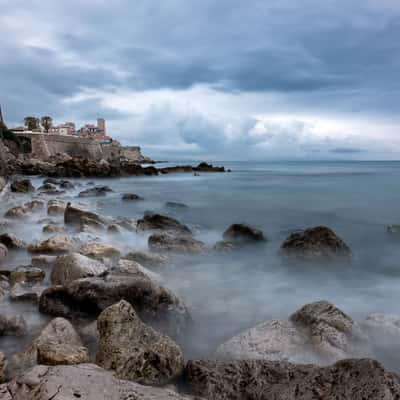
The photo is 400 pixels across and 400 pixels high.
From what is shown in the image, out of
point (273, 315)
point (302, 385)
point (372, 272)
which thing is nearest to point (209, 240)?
point (372, 272)

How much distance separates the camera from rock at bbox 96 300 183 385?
8.96 ft

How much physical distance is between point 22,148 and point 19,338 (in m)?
58.6

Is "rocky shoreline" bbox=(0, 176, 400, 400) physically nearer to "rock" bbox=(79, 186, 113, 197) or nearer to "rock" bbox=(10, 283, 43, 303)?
"rock" bbox=(10, 283, 43, 303)

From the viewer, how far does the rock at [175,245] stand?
690 cm

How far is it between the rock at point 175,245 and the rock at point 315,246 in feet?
5.71

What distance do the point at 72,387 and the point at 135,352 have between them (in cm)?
80

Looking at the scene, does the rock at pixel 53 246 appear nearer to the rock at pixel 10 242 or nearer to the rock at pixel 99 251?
the rock at pixel 10 242

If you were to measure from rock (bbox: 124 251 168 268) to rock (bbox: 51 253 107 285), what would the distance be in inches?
44.3

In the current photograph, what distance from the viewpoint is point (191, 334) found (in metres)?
3.82

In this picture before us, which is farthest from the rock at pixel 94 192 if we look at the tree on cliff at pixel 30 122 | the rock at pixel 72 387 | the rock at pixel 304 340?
the tree on cliff at pixel 30 122

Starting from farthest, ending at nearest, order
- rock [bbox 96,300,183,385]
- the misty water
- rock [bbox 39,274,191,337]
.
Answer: the misty water < rock [bbox 39,274,191,337] < rock [bbox 96,300,183,385]

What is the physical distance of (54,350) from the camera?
2650mm

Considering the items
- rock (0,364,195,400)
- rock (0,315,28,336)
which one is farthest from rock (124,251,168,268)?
rock (0,364,195,400)

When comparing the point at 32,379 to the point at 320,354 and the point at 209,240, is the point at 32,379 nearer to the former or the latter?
the point at 320,354
